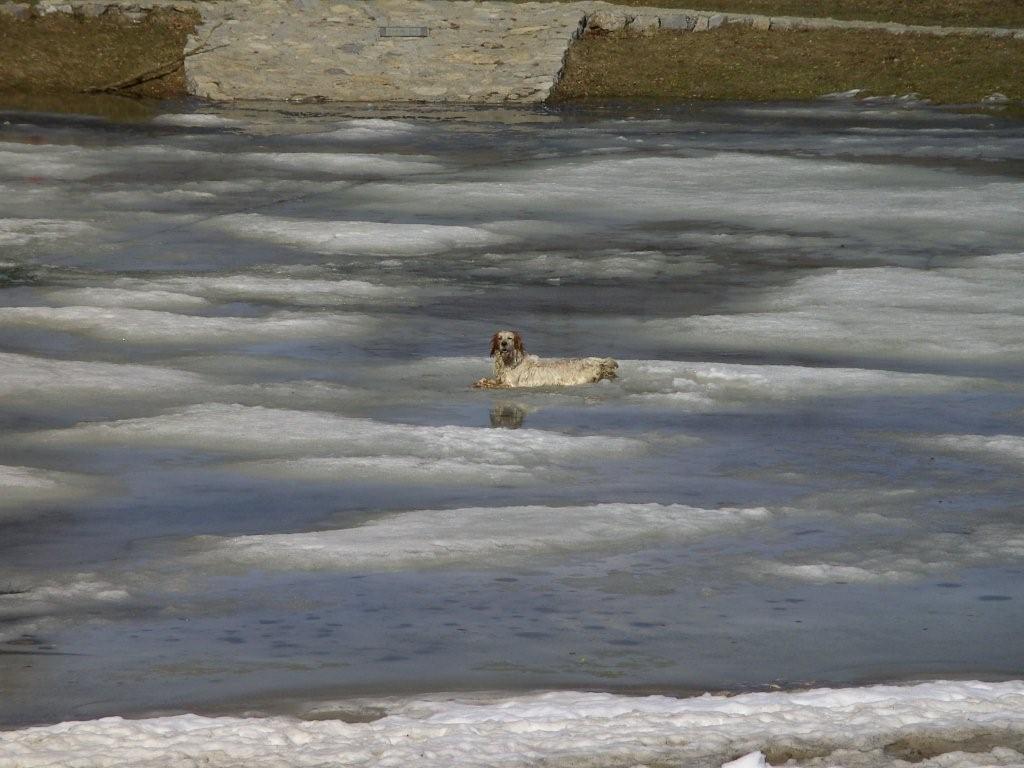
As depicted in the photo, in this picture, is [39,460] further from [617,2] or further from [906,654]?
[617,2]

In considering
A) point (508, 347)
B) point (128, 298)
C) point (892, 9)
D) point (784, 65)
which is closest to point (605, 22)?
point (784, 65)

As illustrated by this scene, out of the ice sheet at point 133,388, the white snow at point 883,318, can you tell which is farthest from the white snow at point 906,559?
the white snow at point 883,318

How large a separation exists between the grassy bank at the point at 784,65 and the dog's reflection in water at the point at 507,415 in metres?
→ 17.2

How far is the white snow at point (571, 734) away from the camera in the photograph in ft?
16.0

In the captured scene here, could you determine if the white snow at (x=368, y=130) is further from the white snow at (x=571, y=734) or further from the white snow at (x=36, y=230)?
the white snow at (x=571, y=734)

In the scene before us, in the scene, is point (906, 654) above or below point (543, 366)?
below

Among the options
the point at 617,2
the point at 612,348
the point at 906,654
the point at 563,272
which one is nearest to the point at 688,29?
the point at 617,2

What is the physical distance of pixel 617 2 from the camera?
31.1 metres

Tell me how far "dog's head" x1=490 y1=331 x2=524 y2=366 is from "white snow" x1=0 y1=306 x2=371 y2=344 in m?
1.85

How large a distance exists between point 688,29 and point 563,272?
54.5 feet

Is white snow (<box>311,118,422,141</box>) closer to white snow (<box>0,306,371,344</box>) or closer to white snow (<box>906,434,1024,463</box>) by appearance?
white snow (<box>0,306,371,344</box>)

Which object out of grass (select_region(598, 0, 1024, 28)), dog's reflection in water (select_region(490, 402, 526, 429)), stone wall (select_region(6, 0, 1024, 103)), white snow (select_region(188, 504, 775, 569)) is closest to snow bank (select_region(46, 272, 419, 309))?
dog's reflection in water (select_region(490, 402, 526, 429))

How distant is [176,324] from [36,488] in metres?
3.48

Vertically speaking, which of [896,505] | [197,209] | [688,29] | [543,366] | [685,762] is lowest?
[685,762]
